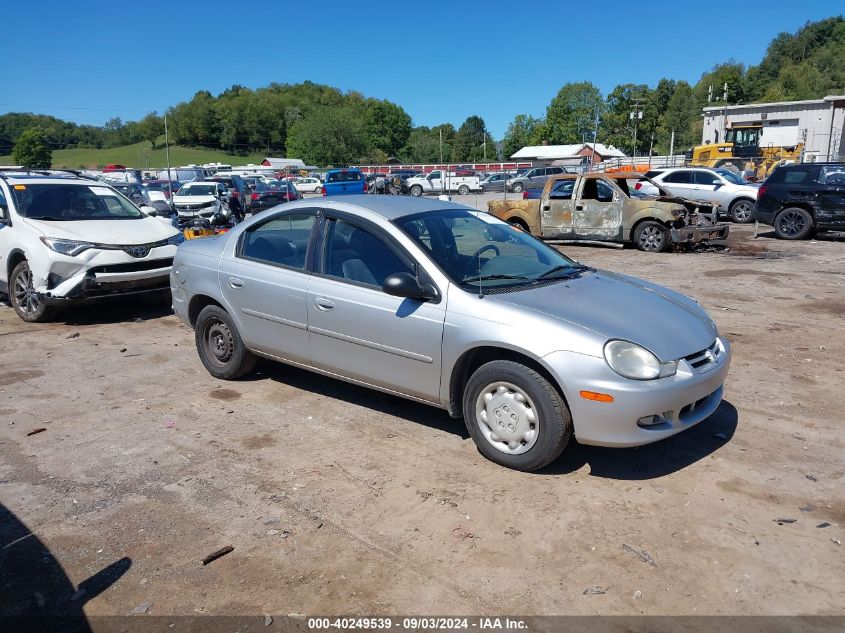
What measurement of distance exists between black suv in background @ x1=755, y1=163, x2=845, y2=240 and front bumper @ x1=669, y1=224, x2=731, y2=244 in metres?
2.52

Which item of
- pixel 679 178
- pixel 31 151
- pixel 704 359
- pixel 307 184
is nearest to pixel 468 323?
pixel 704 359

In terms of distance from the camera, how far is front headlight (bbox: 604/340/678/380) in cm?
380

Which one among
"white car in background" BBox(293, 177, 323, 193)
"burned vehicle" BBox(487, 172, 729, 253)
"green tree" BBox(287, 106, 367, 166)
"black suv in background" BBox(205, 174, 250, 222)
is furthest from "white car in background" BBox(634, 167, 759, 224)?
"green tree" BBox(287, 106, 367, 166)

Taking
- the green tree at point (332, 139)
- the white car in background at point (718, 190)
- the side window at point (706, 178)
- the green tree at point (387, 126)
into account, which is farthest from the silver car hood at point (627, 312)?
the green tree at point (387, 126)

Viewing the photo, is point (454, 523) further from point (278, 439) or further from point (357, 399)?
point (357, 399)

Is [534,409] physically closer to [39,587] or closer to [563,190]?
[39,587]

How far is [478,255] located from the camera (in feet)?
16.0

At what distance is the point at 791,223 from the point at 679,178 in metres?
4.92

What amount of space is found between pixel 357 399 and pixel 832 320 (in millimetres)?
6083

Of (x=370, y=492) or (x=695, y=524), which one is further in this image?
(x=370, y=492)

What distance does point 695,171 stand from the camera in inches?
787


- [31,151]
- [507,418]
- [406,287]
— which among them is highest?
[31,151]

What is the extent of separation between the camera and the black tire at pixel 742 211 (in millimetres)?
19562

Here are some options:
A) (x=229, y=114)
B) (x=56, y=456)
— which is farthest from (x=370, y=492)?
(x=229, y=114)
